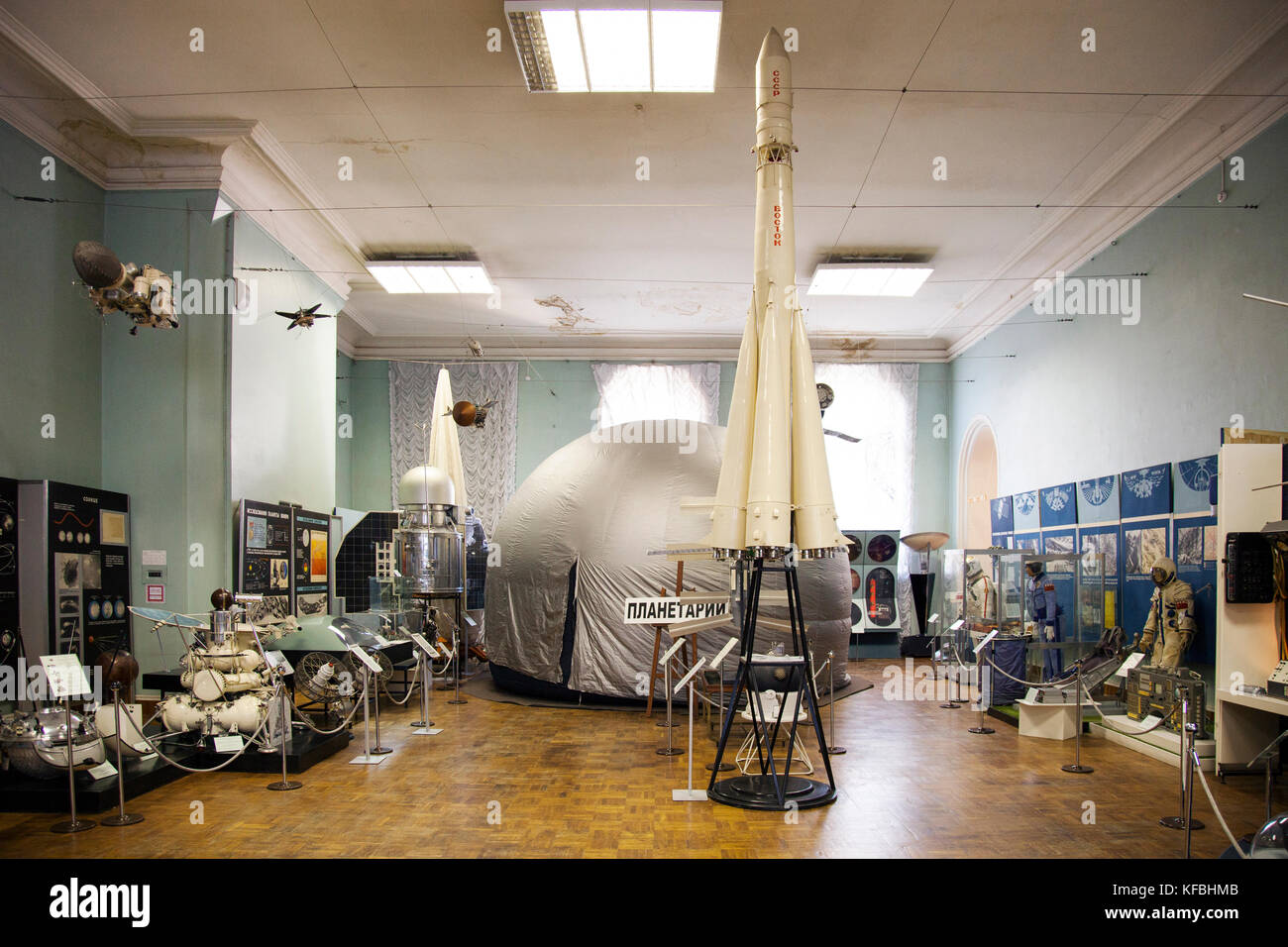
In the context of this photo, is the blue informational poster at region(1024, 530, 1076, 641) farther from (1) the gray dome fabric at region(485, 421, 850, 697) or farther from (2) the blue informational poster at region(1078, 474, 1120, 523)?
(1) the gray dome fabric at region(485, 421, 850, 697)

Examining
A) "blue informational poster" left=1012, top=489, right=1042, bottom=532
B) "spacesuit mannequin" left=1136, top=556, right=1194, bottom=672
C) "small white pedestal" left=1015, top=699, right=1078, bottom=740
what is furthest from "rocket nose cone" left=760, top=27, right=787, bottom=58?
"blue informational poster" left=1012, top=489, right=1042, bottom=532

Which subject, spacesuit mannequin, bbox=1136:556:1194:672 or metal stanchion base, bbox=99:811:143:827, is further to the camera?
spacesuit mannequin, bbox=1136:556:1194:672

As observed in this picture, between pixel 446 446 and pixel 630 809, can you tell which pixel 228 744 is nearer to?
pixel 630 809

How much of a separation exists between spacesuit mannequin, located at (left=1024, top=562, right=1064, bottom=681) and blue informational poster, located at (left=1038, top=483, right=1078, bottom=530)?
4.16ft

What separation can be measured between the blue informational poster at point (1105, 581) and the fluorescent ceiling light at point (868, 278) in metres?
3.77

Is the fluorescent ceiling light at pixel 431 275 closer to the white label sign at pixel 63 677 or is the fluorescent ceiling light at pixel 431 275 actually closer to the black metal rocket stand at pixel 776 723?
the white label sign at pixel 63 677

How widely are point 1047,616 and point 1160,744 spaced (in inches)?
97.1

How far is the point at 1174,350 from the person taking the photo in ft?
26.9

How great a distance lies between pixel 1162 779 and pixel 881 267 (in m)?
6.67

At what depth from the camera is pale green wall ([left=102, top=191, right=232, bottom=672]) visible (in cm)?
806

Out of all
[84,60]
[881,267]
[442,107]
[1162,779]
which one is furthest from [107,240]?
[1162,779]

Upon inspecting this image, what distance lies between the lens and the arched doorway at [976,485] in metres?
14.1

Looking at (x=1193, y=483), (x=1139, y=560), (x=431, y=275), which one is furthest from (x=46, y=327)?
(x=1139, y=560)

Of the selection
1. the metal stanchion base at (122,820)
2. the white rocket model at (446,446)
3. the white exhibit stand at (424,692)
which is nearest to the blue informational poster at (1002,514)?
the white rocket model at (446,446)
